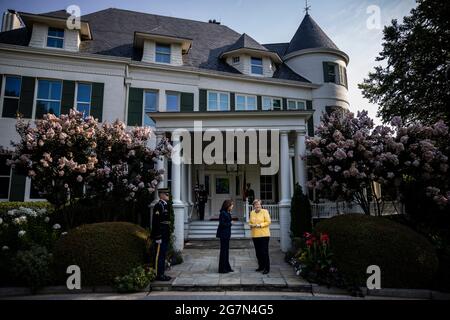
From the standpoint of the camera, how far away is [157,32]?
53.0ft

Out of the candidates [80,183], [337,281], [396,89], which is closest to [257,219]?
[337,281]

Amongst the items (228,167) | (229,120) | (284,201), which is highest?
(229,120)

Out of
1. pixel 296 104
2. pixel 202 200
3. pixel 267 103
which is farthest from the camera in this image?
pixel 296 104

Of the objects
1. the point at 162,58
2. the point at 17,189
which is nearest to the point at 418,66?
the point at 162,58

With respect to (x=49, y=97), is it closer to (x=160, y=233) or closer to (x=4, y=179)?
(x=4, y=179)

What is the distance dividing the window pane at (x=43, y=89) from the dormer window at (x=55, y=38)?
1.95m

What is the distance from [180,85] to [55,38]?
6521 mm

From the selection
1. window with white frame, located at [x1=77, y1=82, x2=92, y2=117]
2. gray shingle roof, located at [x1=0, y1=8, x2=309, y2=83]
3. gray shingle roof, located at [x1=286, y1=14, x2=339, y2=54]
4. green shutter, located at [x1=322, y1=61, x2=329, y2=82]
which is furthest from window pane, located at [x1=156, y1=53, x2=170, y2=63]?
green shutter, located at [x1=322, y1=61, x2=329, y2=82]

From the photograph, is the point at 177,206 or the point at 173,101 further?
the point at 173,101

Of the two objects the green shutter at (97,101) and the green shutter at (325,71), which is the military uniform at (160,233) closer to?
the green shutter at (97,101)

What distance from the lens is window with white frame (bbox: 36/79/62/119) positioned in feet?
44.0

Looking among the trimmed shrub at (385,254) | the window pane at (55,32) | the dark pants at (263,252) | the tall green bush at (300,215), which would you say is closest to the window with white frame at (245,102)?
the tall green bush at (300,215)
